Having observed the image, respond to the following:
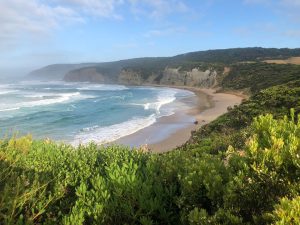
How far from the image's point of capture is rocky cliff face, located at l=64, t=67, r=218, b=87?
3925 inches

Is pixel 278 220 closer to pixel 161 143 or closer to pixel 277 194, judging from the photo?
pixel 277 194

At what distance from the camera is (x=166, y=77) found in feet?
387

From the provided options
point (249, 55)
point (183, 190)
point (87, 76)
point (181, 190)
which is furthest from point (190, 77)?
point (183, 190)

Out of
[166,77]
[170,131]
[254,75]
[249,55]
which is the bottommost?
[166,77]

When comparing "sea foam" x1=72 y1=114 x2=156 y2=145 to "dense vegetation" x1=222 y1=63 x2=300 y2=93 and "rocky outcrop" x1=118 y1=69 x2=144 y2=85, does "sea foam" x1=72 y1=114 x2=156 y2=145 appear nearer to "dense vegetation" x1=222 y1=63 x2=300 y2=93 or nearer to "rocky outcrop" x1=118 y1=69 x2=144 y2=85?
"dense vegetation" x1=222 y1=63 x2=300 y2=93

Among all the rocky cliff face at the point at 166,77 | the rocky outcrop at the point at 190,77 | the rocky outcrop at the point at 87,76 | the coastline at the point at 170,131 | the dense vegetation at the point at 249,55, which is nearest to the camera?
the coastline at the point at 170,131

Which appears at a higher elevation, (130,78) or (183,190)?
(183,190)

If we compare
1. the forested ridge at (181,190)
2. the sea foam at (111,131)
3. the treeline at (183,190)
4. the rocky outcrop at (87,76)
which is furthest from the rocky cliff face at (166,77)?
the treeline at (183,190)

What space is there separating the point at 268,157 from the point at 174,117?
1536 inches

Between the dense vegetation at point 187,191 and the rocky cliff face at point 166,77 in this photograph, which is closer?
the dense vegetation at point 187,191

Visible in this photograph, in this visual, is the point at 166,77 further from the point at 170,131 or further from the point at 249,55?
the point at 170,131

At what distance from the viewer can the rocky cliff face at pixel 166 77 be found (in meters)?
99.7

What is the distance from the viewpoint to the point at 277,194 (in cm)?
470

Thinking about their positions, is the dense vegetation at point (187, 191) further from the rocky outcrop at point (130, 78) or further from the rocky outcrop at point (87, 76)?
the rocky outcrop at point (87, 76)
